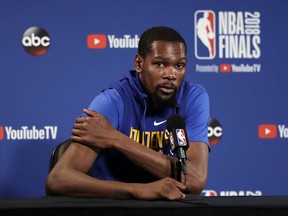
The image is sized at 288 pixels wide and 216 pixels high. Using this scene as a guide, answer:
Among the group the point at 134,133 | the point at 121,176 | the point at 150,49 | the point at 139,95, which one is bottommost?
the point at 121,176

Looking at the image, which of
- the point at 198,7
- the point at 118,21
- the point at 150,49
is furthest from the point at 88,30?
the point at 150,49

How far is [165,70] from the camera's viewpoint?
2.24 meters

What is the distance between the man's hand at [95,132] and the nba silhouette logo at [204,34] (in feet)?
4.31

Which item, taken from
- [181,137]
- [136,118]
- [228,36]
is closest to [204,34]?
[228,36]

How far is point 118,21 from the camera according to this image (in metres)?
3.28

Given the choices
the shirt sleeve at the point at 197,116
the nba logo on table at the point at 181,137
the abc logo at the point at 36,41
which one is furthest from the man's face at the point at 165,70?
the abc logo at the point at 36,41

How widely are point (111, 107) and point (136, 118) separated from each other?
0.41 feet

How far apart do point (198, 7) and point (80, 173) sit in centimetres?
166

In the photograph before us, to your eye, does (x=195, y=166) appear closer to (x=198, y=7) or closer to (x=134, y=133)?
(x=134, y=133)

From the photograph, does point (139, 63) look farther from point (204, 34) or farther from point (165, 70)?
point (204, 34)

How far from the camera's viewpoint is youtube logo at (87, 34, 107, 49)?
326 centimetres

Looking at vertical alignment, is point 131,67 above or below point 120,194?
above

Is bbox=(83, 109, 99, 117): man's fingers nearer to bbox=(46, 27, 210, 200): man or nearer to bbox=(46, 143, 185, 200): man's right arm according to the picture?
bbox=(46, 27, 210, 200): man

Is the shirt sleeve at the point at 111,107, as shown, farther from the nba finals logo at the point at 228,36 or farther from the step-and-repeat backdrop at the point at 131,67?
the nba finals logo at the point at 228,36
